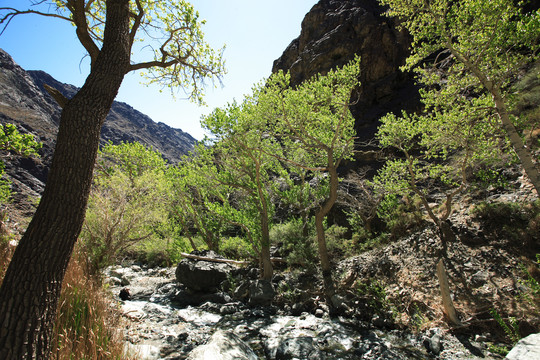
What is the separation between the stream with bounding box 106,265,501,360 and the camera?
5.57m

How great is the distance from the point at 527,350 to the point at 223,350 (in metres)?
5.09

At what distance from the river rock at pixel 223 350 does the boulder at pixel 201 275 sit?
6694mm

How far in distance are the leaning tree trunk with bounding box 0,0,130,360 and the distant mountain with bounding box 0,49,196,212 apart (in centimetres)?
2974

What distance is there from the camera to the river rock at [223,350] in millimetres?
4510

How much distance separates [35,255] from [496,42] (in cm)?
1027

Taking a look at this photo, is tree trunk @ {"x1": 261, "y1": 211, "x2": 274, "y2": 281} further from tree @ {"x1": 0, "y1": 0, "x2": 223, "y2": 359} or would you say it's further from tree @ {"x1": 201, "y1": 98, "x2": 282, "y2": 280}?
tree @ {"x1": 0, "y1": 0, "x2": 223, "y2": 359}

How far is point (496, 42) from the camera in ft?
20.7

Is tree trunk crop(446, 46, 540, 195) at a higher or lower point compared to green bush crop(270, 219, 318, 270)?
higher

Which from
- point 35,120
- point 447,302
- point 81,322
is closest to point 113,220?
point 81,322

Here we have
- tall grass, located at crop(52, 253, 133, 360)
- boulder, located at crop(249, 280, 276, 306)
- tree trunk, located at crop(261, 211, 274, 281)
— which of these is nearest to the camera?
tall grass, located at crop(52, 253, 133, 360)

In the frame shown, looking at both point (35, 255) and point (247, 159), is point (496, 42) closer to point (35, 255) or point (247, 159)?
point (247, 159)

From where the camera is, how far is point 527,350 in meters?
3.65

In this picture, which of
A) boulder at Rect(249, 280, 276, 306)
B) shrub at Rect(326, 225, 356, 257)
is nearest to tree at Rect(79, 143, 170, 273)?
boulder at Rect(249, 280, 276, 306)

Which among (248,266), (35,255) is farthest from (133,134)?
(35,255)
